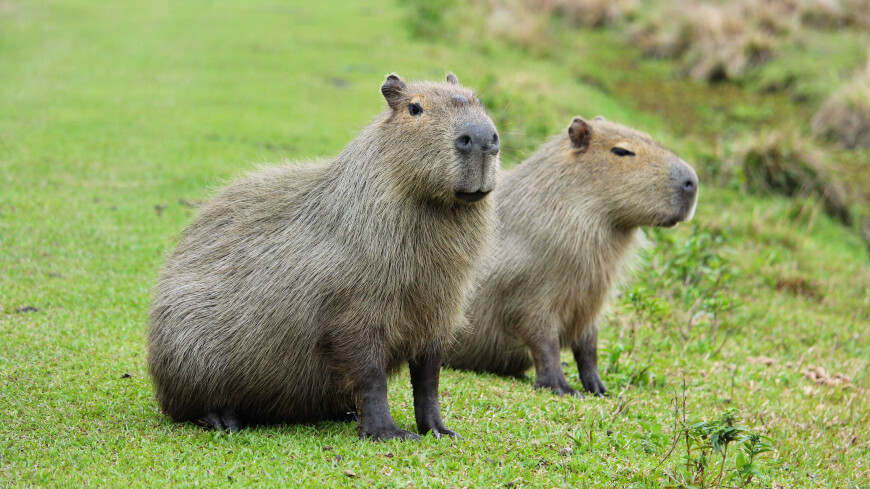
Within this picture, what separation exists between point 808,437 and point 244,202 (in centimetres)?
339

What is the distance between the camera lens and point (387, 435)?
154 inches

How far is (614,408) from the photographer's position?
5.05m

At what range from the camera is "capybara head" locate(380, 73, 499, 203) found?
376 cm

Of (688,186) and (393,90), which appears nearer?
(393,90)

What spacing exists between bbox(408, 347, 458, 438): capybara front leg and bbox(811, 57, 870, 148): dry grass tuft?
10331mm

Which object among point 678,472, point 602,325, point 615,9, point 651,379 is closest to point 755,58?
point 615,9

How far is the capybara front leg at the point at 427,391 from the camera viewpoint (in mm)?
4105

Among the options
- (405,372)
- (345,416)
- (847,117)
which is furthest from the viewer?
(847,117)

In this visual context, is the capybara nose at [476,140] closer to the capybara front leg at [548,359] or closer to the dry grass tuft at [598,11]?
the capybara front leg at [548,359]

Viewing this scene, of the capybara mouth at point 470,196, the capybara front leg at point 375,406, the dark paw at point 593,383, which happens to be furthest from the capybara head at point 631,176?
the capybara front leg at point 375,406

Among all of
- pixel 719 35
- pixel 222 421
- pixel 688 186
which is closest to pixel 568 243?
pixel 688 186

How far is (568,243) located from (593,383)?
0.86 meters

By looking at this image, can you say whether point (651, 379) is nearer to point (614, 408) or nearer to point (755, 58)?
point (614, 408)

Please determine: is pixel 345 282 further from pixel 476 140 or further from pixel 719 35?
pixel 719 35
